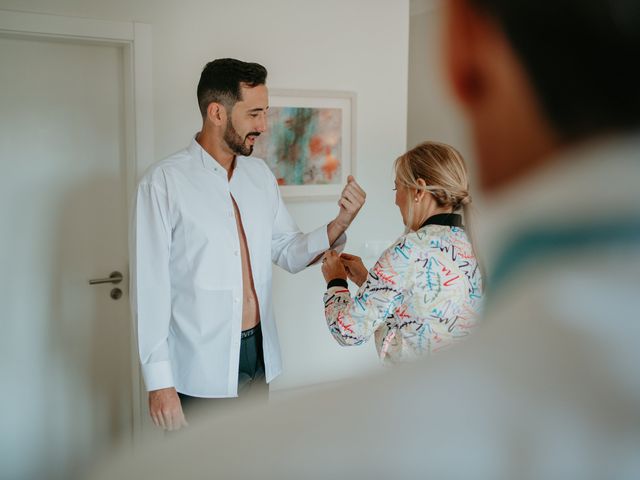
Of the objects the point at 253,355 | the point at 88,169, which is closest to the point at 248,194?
the point at 253,355

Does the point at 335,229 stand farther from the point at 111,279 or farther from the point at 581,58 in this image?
the point at 581,58

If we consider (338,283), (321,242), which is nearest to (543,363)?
(338,283)

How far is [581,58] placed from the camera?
0.26 metres

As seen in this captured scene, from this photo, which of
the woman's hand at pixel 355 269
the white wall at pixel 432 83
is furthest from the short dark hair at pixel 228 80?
the white wall at pixel 432 83

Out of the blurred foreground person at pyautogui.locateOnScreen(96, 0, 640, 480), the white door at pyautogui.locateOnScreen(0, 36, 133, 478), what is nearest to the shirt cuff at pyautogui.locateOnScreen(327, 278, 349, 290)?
the blurred foreground person at pyautogui.locateOnScreen(96, 0, 640, 480)

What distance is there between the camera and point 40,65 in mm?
1496

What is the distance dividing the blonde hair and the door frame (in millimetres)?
1073

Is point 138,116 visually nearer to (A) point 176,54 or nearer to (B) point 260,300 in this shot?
(A) point 176,54

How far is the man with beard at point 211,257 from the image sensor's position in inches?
43.9

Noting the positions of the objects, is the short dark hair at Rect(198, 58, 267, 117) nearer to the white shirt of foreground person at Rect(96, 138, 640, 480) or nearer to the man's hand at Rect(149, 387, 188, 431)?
the man's hand at Rect(149, 387, 188, 431)

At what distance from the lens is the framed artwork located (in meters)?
1.73

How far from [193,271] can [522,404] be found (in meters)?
0.96

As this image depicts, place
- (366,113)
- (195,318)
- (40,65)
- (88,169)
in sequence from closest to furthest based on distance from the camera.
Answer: (195,318), (40,65), (88,169), (366,113)

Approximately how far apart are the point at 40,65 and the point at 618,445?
1.53 metres
